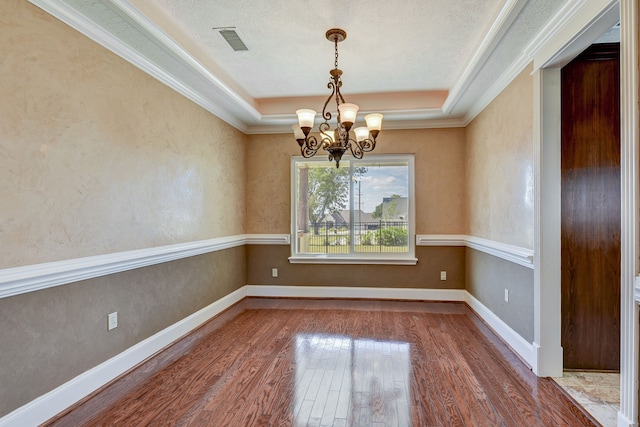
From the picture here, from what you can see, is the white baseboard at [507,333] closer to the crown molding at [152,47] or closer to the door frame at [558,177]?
the door frame at [558,177]

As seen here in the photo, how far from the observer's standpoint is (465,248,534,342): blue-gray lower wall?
2.88 meters

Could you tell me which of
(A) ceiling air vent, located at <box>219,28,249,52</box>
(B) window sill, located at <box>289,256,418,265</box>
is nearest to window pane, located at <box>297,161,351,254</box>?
(B) window sill, located at <box>289,256,418,265</box>

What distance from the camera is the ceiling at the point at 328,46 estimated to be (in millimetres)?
2395

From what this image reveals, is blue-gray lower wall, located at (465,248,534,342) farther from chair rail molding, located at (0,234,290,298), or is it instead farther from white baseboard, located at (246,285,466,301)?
chair rail molding, located at (0,234,290,298)

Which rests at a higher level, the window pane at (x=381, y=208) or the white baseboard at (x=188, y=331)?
the window pane at (x=381, y=208)

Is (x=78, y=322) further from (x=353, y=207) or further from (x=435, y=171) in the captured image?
(x=435, y=171)

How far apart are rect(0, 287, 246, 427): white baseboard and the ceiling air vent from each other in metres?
2.66

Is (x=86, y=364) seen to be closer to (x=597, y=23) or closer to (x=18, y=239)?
(x=18, y=239)

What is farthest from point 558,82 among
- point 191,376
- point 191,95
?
point 191,376

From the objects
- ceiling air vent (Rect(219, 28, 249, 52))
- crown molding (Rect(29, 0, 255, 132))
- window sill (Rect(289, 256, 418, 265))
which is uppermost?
ceiling air vent (Rect(219, 28, 249, 52))

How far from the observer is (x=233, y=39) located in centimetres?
294

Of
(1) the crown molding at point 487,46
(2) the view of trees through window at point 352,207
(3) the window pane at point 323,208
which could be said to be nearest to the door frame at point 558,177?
(1) the crown molding at point 487,46

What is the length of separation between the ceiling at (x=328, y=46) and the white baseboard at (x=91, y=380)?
7.55ft

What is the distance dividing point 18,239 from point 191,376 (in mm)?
1496
